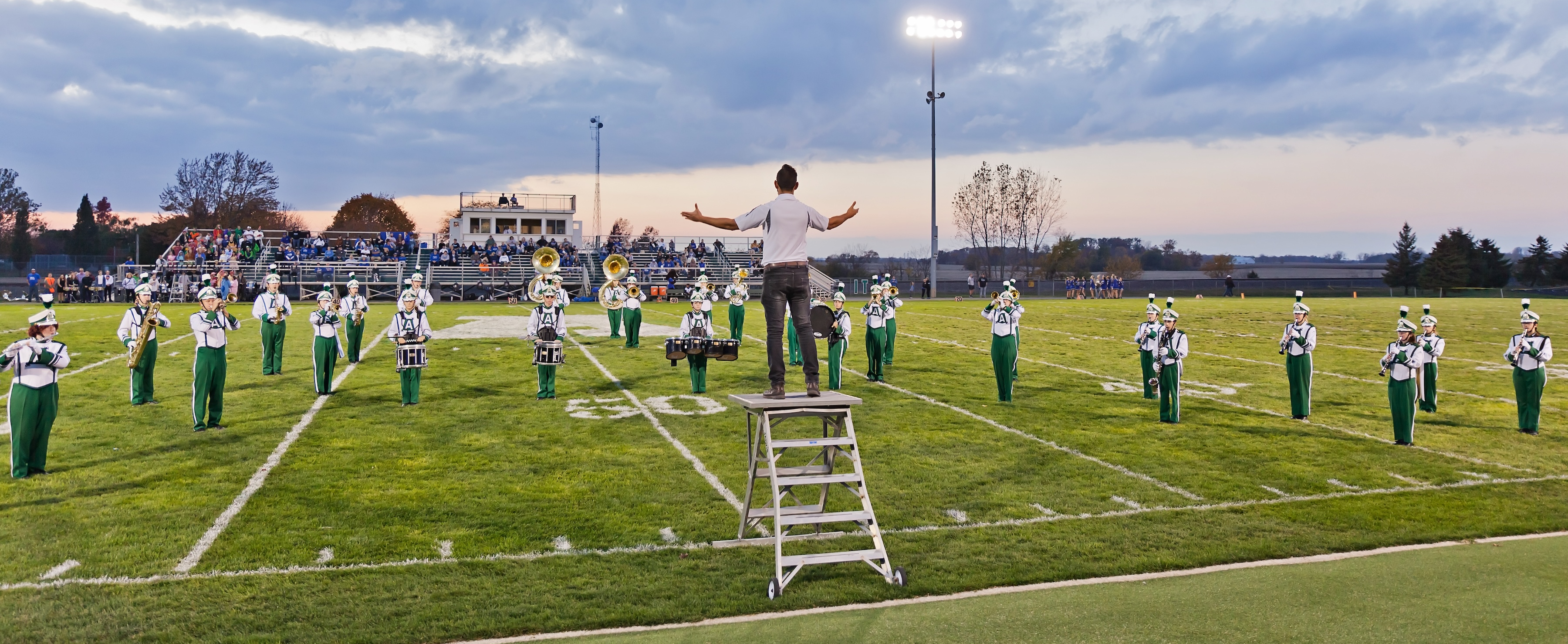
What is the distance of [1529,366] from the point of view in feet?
39.4

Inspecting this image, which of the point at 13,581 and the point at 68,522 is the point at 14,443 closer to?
the point at 68,522

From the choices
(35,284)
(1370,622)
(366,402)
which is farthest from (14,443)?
(35,284)

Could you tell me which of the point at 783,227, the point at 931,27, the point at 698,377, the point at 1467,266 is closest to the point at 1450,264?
the point at 1467,266

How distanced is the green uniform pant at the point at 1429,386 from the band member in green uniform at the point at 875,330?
815cm

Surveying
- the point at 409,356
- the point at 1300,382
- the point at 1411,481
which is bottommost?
the point at 1411,481

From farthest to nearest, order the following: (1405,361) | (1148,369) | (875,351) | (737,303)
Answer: (737,303) < (875,351) < (1148,369) < (1405,361)

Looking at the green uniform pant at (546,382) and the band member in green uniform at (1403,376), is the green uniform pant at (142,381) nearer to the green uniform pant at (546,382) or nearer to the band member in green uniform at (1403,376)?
the green uniform pant at (546,382)

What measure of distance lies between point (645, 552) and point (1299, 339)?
9909 millimetres

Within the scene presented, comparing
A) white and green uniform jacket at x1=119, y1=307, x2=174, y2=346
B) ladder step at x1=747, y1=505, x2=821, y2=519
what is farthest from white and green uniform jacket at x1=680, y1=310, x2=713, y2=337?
ladder step at x1=747, y1=505, x2=821, y2=519

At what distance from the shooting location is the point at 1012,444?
37.3 ft

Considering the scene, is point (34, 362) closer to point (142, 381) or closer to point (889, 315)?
point (142, 381)

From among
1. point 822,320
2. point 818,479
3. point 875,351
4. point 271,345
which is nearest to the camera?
point 818,479

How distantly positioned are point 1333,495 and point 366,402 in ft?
40.3

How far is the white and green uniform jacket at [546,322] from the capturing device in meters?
14.4
